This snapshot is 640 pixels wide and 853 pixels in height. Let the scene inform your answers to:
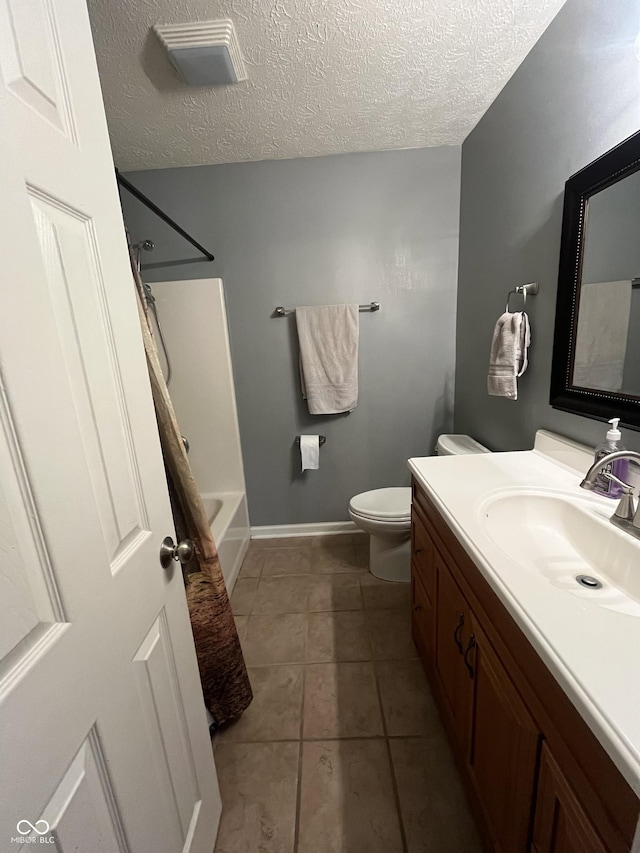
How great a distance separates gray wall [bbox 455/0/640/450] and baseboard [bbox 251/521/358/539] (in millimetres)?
1134

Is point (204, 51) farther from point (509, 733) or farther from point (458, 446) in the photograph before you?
point (509, 733)

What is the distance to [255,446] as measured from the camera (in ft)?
7.97

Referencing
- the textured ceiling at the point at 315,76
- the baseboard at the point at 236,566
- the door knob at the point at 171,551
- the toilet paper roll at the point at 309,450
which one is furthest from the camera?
the toilet paper roll at the point at 309,450

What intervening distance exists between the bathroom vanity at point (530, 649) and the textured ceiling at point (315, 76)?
1581mm

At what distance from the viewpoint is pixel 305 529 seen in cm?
254

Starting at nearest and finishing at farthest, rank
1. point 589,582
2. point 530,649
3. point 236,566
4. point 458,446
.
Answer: point 530,649 < point 589,582 < point 458,446 < point 236,566

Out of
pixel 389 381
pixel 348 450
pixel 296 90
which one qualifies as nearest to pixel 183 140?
pixel 296 90

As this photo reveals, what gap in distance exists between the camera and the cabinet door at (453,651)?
95 centimetres

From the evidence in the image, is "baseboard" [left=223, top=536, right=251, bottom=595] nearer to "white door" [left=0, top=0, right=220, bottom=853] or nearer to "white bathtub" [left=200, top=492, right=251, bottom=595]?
"white bathtub" [left=200, top=492, right=251, bottom=595]

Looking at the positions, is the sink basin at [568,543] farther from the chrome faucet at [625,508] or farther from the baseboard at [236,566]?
the baseboard at [236,566]

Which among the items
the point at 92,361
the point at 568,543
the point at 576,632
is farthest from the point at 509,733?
the point at 92,361

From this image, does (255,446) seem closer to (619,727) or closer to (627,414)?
(627,414)

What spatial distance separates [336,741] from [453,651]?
23.4 inches

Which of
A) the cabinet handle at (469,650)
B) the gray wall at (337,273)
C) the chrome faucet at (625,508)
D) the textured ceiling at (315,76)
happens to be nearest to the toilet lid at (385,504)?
the gray wall at (337,273)
